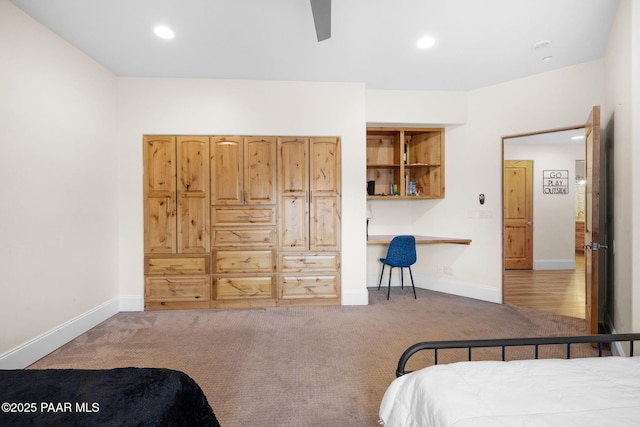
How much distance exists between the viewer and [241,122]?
12.4ft

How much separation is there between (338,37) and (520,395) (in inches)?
117

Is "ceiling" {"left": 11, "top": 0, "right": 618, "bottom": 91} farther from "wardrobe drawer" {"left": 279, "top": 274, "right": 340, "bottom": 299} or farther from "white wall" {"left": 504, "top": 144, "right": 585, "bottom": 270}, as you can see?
"white wall" {"left": 504, "top": 144, "right": 585, "bottom": 270}

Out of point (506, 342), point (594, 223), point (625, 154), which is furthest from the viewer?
point (594, 223)

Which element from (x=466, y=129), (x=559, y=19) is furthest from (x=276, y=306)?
(x=559, y=19)

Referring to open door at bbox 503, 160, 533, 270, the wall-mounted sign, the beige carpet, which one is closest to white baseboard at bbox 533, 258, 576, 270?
open door at bbox 503, 160, 533, 270

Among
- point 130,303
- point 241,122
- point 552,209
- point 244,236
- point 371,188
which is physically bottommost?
point 130,303

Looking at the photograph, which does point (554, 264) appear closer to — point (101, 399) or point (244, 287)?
point (244, 287)

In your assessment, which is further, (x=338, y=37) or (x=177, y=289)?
(x=177, y=289)

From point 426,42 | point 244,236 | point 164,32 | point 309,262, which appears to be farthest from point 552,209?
point 164,32

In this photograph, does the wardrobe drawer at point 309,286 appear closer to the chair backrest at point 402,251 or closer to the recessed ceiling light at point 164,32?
the chair backrest at point 402,251

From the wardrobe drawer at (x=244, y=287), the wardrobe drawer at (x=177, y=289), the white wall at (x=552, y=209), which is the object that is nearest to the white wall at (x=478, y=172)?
the wardrobe drawer at (x=244, y=287)

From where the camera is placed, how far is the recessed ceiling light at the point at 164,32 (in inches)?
107

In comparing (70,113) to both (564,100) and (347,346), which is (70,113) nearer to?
(347,346)

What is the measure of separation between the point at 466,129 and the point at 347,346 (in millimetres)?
3367
